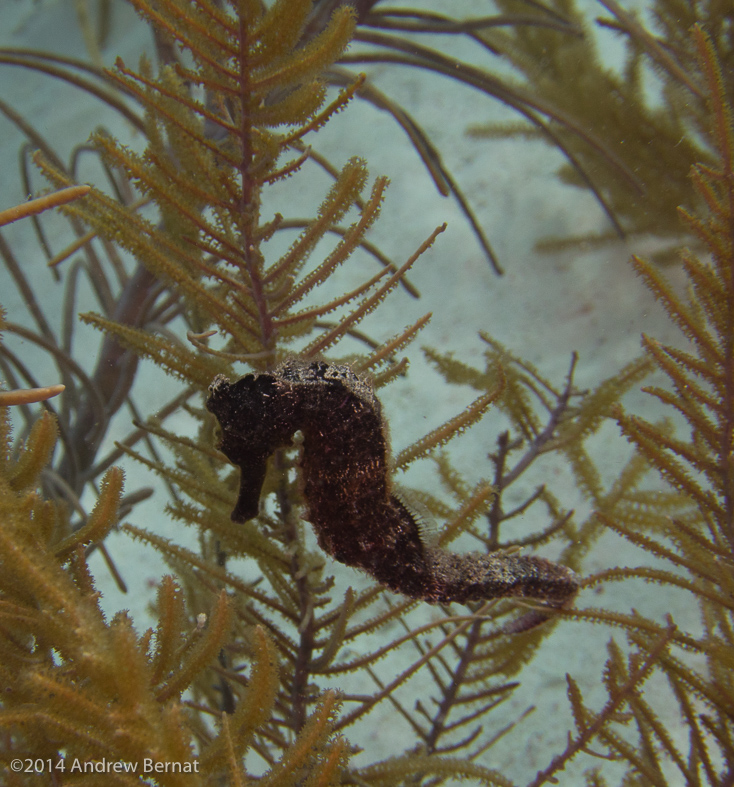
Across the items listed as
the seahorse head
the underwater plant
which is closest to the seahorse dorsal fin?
the underwater plant

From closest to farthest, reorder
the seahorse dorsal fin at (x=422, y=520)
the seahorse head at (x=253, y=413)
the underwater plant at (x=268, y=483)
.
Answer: the underwater plant at (x=268, y=483) → the seahorse head at (x=253, y=413) → the seahorse dorsal fin at (x=422, y=520)

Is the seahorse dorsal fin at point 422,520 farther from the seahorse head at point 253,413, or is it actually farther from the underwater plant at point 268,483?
the seahorse head at point 253,413

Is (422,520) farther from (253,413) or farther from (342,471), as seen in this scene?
(253,413)

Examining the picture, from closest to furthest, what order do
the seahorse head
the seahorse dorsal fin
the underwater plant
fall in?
1. the underwater plant
2. the seahorse head
3. the seahorse dorsal fin

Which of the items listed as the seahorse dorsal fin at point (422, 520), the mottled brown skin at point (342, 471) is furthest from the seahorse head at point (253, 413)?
the seahorse dorsal fin at point (422, 520)

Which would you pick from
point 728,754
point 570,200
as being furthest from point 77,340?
point 728,754

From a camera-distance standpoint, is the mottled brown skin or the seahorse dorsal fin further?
the seahorse dorsal fin

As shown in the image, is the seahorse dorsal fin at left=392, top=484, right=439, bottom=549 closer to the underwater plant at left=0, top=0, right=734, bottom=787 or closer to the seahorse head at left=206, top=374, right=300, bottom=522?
the underwater plant at left=0, top=0, right=734, bottom=787

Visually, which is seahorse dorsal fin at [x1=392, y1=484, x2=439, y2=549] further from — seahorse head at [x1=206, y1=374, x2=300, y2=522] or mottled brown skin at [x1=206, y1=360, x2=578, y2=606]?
seahorse head at [x1=206, y1=374, x2=300, y2=522]

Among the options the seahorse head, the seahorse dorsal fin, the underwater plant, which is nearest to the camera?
the underwater plant
